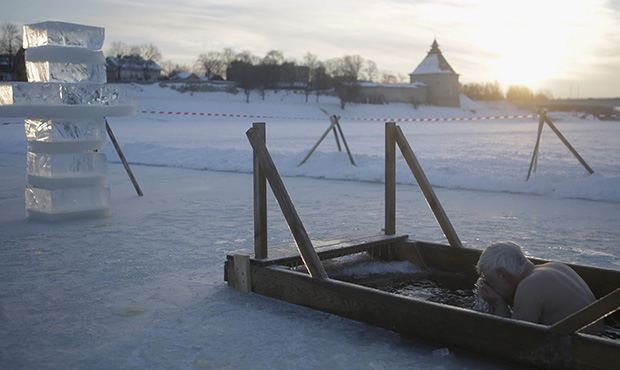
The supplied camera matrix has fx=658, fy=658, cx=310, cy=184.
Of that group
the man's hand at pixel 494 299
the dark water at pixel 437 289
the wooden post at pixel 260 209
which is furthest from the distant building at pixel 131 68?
the man's hand at pixel 494 299

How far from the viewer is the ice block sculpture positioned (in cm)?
767

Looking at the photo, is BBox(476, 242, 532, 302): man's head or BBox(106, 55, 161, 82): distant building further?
BBox(106, 55, 161, 82): distant building

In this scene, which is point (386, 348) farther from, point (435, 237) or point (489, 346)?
point (435, 237)

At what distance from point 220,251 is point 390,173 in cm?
178

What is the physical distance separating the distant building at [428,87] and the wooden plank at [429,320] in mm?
86978

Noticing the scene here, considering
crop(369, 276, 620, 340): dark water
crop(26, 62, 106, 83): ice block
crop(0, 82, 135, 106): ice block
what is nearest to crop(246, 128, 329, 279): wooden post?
crop(369, 276, 620, 340): dark water

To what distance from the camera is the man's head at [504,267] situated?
3461mm

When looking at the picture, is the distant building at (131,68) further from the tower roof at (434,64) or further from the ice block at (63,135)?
the ice block at (63,135)

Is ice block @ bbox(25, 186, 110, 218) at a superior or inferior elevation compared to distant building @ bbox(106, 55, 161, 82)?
inferior

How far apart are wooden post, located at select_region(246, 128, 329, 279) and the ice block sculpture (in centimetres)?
398

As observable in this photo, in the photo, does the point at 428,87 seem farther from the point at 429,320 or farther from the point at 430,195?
the point at 429,320

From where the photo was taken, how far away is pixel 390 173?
534cm

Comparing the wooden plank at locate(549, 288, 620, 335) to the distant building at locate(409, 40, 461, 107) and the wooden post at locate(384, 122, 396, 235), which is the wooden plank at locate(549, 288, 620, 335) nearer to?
the wooden post at locate(384, 122, 396, 235)

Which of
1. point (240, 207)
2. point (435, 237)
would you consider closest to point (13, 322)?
point (435, 237)
